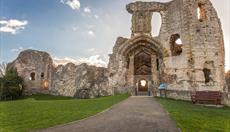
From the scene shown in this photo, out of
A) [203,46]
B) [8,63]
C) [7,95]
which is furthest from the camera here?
[8,63]

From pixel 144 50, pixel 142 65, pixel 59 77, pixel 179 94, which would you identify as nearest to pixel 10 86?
pixel 59 77

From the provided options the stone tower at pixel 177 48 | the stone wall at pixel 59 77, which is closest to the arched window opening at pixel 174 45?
the stone tower at pixel 177 48

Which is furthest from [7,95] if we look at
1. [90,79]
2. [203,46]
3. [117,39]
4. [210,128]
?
[210,128]

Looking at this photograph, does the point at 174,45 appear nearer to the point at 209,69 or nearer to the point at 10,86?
the point at 209,69

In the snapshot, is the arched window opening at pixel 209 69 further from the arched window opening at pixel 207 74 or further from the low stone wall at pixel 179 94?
the low stone wall at pixel 179 94

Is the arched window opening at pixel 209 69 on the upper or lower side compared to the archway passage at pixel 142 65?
lower

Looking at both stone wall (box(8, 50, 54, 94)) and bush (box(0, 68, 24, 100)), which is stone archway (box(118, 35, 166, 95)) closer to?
stone wall (box(8, 50, 54, 94))

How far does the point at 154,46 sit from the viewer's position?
25.6 meters

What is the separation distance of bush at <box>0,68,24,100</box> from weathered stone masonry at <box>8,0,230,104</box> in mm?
5488

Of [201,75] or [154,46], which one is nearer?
[201,75]

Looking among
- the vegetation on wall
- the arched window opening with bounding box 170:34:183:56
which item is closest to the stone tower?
the arched window opening with bounding box 170:34:183:56

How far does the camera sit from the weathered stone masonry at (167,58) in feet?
70.1

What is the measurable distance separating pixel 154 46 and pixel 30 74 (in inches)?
934

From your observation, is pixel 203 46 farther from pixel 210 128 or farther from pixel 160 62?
pixel 210 128
